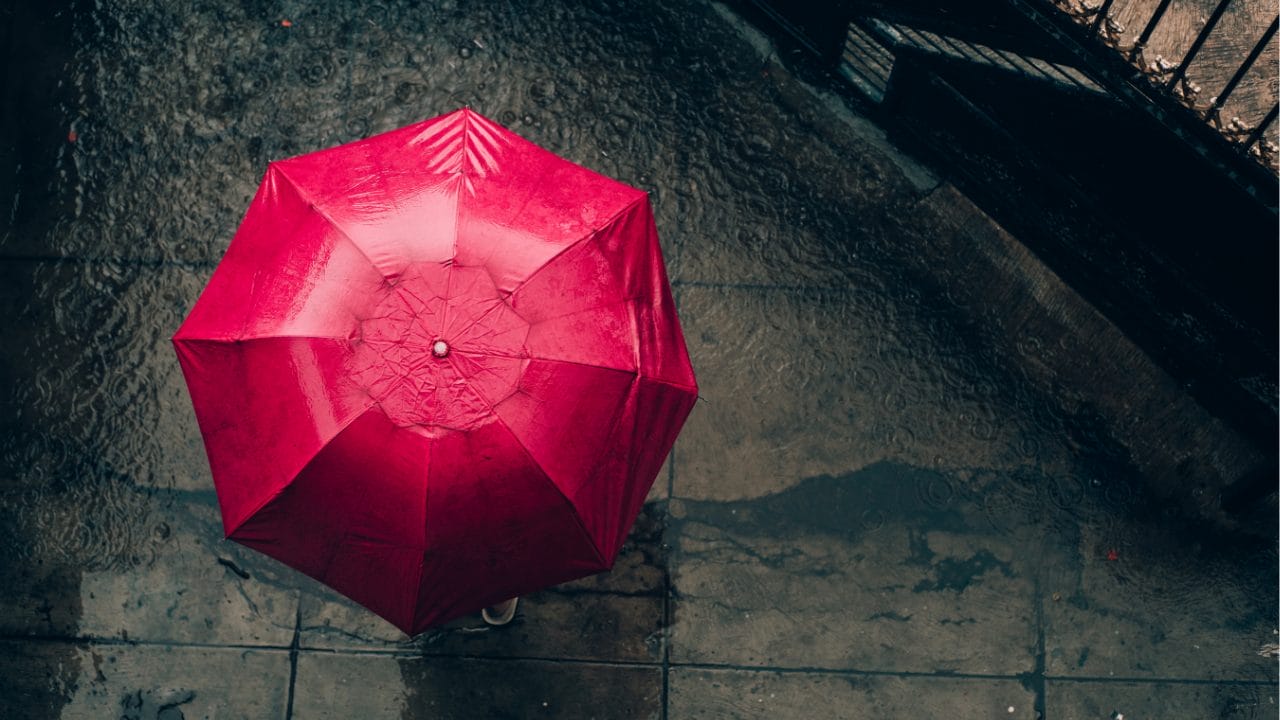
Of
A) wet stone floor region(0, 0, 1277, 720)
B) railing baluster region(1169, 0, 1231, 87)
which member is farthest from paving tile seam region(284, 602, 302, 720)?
railing baluster region(1169, 0, 1231, 87)

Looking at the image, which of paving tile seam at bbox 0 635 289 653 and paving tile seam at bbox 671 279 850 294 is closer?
paving tile seam at bbox 0 635 289 653

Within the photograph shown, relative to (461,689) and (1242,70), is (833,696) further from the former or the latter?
(1242,70)

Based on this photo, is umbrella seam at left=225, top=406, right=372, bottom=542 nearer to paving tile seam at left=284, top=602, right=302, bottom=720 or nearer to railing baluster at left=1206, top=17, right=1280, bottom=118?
paving tile seam at left=284, top=602, right=302, bottom=720

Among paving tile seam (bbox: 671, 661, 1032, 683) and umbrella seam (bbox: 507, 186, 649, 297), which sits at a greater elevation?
umbrella seam (bbox: 507, 186, 649, 297)

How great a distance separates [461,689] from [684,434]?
1.62 metres

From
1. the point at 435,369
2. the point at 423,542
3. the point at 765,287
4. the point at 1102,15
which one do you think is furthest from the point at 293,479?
the point at 1102,15

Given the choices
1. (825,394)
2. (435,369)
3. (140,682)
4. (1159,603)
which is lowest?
(140,682)

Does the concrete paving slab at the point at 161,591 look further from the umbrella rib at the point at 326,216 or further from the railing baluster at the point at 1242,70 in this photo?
the railing baluster at the point at 1242,70

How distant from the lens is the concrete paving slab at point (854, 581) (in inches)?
178

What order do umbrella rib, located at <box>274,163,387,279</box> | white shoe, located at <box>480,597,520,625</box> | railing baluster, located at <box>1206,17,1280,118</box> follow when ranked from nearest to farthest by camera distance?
umbrella rib, located at <box>274,163,387,279</box> → railing baluster, located at <box>1206,17,1280,118</box> → white shoe, located at <box>480,597,520,625</box>

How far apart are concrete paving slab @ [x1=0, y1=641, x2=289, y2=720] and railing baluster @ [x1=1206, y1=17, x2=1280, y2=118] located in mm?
4692

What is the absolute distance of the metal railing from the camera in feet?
11.9

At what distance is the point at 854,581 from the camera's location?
4566mm

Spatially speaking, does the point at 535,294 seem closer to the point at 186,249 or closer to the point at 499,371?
the point at 499,371
